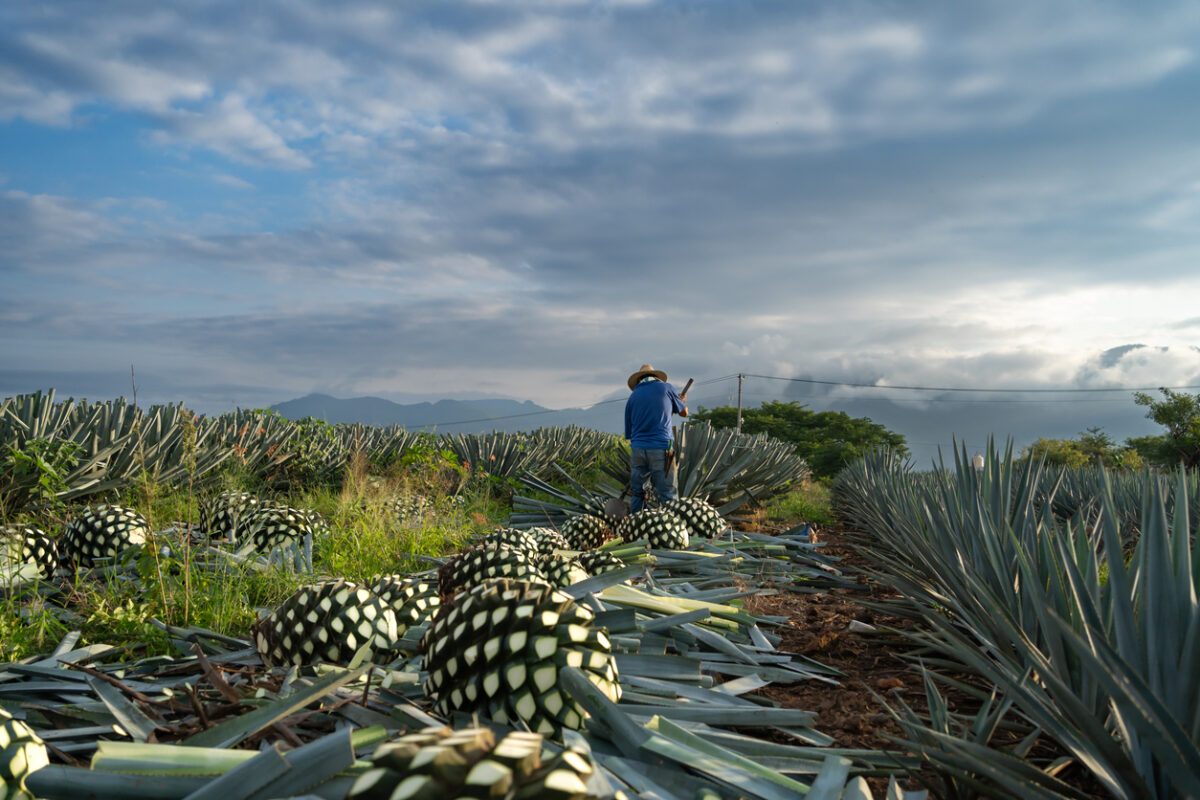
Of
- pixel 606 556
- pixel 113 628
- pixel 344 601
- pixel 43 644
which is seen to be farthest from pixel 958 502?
pixel 43 644

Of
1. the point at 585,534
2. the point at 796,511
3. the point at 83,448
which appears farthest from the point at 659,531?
the point at 796,511

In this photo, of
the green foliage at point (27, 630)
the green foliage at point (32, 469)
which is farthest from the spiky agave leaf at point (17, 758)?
the green foliage at point (32, 469)

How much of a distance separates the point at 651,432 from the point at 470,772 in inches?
274

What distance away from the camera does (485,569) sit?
3.14 metres

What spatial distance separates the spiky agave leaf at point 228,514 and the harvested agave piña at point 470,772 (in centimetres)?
457

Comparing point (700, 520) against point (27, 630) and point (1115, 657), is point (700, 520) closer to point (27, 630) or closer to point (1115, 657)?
point (27, 630)

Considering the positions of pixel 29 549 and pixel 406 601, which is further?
pixel 29 549

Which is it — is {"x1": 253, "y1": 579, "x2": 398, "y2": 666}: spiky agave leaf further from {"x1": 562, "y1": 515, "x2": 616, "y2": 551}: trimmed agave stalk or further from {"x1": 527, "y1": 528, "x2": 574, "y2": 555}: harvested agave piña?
{"x1": 562, "y1": 515, "x2": 616, "y2": 551}: trimmed agave stalk

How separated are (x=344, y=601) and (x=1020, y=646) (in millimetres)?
2031

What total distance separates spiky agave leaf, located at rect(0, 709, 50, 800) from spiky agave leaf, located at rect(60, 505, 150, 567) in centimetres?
323

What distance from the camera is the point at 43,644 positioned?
2.86 metres

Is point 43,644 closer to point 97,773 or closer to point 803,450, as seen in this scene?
point 97,773

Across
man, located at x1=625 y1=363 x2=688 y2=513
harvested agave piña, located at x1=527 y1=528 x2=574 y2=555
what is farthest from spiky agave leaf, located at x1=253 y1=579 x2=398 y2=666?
man, located at x1=625 y1=363 x2=688 y2=513

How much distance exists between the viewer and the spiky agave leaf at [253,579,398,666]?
7.66ft
